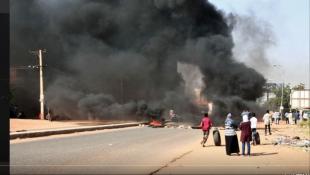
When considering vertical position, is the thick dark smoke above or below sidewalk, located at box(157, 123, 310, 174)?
above

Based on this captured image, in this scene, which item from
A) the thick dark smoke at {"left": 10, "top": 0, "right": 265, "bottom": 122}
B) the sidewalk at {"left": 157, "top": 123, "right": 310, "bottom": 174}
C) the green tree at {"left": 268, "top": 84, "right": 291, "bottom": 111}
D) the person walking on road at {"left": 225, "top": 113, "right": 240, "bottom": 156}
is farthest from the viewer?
the green tree at {"left": 268, "top": 84, "right": 291, "bottom": 111}

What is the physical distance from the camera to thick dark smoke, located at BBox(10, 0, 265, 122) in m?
55.1

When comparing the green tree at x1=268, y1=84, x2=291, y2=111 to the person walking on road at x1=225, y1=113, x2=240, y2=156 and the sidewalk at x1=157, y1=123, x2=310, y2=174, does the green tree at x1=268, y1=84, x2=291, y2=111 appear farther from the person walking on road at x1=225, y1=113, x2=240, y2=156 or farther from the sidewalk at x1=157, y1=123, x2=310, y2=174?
the sidewalk at x1=157, y1=123, x2=310, y2=174

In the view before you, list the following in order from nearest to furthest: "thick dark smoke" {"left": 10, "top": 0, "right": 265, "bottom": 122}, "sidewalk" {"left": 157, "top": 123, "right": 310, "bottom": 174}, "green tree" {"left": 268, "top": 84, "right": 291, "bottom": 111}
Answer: "sidewalk" {"left": 157, "top": 123, "right": 310, "bottom": 174}, "thick dark smoke" {"left": 10, "top": 0, "right": 265, "bottom": 122}, "green tree" {"left": 268, "top": 84, "right": 291, "bottom": 111}

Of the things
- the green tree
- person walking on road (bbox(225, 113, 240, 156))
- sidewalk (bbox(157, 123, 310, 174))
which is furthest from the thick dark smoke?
the green tree

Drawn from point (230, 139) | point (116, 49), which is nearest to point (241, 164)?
point (230, 139)

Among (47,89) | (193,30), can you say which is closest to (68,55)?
(47,89)

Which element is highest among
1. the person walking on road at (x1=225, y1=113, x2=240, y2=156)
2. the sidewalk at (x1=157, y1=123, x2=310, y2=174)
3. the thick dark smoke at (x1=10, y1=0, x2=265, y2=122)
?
the thick dark smoke at (x1=10, y1=0, x2=265, y2=122)

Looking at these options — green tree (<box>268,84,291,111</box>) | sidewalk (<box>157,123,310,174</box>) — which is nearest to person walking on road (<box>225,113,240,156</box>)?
sidewalk (<box>157,123,310,174</box>)

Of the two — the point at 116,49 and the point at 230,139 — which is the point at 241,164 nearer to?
the point at 230,139

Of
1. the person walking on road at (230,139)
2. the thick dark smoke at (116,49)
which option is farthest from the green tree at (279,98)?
the person walking on road at (230,139)

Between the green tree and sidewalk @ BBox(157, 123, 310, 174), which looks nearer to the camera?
sidewalk @ BBox(157, 123, 310, 174)

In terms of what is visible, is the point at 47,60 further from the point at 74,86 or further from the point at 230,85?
the point at 230,85

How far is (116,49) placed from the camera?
206 feet
